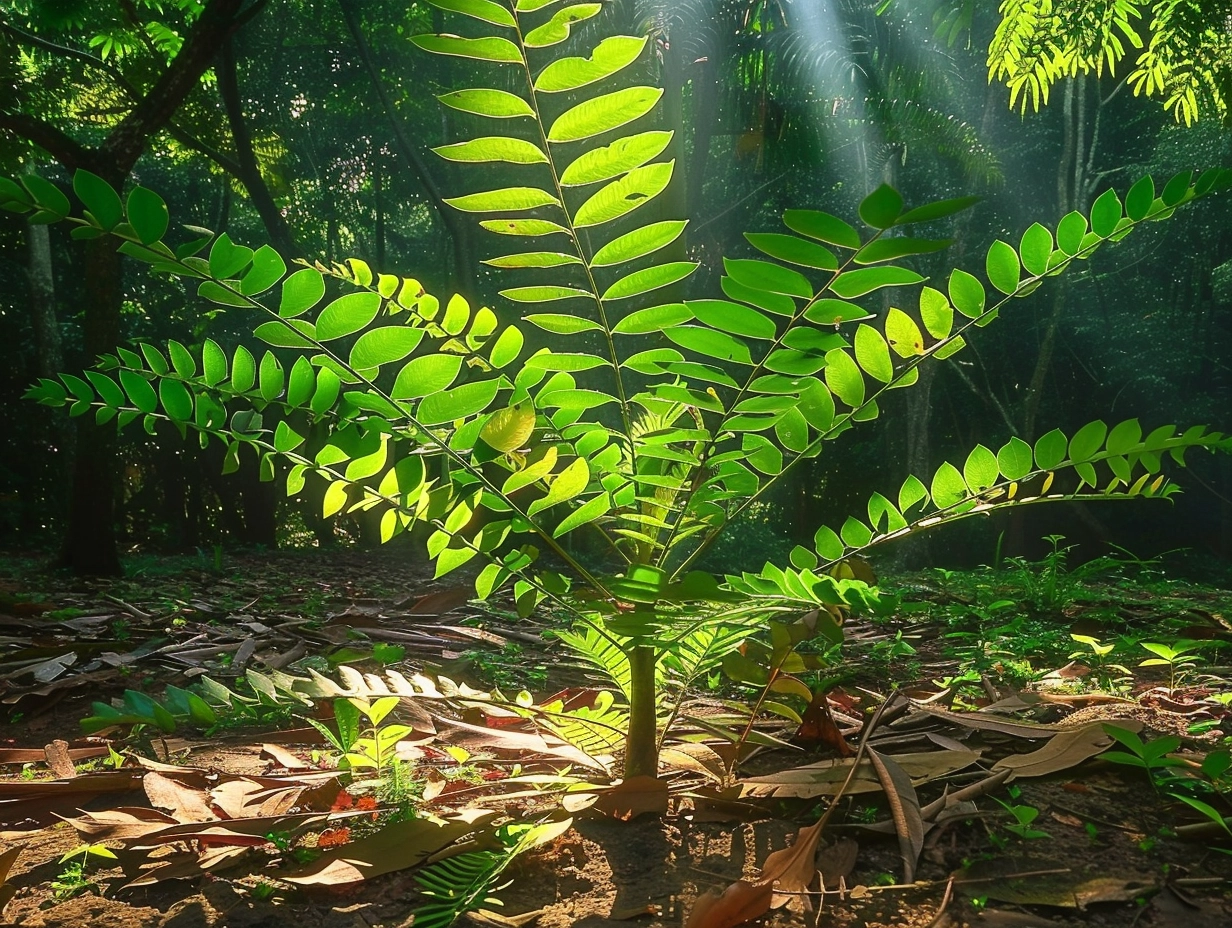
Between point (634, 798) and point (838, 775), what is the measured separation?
0.87 feet

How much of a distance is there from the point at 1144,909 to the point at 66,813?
1.19 meters

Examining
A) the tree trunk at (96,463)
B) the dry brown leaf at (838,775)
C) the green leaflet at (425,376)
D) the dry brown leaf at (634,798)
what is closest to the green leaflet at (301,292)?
the green leaflet at (425,376)

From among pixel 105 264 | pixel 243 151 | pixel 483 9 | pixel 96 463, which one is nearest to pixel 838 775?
pixel 483 9

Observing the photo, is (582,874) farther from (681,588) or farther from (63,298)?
(63,298)

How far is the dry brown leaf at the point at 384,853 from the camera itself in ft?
2.57

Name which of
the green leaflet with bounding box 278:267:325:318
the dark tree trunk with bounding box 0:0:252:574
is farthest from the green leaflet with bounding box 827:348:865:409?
the dark tree trunk with bounding box 0:0:252:574

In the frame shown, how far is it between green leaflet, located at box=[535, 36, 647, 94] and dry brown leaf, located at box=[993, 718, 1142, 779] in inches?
36.9

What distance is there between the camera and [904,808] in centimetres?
90

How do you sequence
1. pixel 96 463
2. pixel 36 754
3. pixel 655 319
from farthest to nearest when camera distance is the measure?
pixel 96 463 < pixel 36 754 < pixel 655 319

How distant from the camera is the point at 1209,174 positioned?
85cm

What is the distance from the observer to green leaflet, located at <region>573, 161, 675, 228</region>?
0.79 metres

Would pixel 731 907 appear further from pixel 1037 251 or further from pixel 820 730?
pixel 1037 251

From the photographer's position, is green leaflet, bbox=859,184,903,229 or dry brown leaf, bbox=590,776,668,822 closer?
green leaflet, bbox=859,184,903,229

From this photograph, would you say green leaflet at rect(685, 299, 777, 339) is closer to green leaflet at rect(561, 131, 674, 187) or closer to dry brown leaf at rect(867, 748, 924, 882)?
green leaflet at rect(561, 131, 674, 187)
